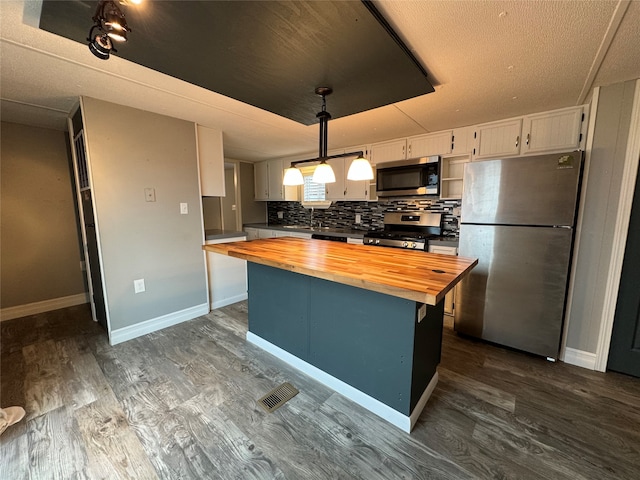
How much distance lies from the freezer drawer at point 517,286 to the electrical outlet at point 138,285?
317 centimetres

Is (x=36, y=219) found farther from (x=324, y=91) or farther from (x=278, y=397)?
(x=324, y=91)

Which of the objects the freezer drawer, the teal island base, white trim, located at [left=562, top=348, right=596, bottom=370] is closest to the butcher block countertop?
the teal island base

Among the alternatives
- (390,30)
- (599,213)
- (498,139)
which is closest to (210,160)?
(390,30)

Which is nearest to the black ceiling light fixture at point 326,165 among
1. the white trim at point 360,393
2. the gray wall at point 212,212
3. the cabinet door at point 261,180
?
the white trim at point 360,393

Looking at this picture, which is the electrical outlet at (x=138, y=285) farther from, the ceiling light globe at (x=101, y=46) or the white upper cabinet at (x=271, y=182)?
the white upper cabinet at (x=271, y=182)

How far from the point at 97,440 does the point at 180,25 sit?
7.23 ft

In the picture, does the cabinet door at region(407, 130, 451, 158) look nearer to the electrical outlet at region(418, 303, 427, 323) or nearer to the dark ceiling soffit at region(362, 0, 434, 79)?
the dark ceiling soffit at region(362, 0, 434, 79)

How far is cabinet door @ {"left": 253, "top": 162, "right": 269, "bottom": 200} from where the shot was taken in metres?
5.14

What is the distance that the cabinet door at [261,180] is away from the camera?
5.14 metres

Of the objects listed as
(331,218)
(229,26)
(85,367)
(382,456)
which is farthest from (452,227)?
(85,367)

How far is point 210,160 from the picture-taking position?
3.05 m

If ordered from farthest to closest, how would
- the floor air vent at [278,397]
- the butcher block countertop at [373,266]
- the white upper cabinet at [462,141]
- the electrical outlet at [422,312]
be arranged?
the white upper cabinet at [462,141], the floor air vent at [278,397], the electrical outlet at [422,312], the butcher block countertop at [373,266]

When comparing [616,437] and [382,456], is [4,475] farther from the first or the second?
[616,437]

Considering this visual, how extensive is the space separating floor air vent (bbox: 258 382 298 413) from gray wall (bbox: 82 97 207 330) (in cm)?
169
